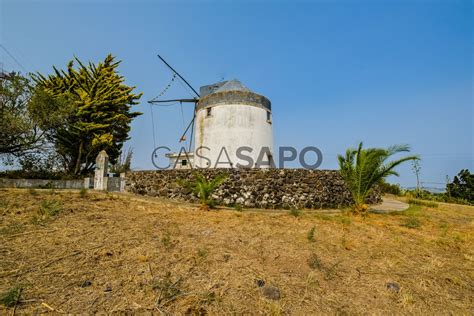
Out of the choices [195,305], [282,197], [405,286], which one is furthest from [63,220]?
[282,197]

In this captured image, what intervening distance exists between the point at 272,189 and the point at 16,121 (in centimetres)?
1413

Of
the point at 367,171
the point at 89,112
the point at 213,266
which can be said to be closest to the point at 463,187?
the point at 367,171

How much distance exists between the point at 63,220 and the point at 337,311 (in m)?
5.73

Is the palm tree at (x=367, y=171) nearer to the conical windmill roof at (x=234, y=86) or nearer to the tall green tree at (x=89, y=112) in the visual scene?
the conical windmill roof at (x=234, y=86)

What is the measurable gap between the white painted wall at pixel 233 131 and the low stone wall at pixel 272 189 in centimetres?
394

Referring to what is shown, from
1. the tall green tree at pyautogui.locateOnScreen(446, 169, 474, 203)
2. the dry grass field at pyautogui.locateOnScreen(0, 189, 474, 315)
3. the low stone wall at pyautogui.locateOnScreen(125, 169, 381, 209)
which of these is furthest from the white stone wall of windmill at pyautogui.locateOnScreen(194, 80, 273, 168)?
the tall green tree at pyautogui.locateOnScreen(446, 169, 474, 203)

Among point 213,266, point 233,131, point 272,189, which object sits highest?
point 233,131

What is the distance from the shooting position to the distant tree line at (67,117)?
15038mm

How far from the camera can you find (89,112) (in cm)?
1995

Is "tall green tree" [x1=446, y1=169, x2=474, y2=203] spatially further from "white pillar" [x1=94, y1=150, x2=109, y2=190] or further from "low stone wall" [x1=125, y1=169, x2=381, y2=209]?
"white pillar" [x1=94, y1=150, x2=109, y2=190]

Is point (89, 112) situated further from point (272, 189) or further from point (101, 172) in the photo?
point (272, 189)

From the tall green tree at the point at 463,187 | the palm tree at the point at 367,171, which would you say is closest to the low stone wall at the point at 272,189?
the palm tree at the point at 367,171

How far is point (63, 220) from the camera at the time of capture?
567 cm

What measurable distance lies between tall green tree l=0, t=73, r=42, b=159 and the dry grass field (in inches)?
372
